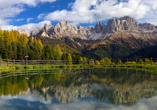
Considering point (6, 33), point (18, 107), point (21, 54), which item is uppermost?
point (6, 33)

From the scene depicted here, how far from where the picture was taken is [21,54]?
5597 cm

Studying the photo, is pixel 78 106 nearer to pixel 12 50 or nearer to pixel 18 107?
pixel 18 107

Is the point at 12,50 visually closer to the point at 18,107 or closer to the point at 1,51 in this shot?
the point at 1,51

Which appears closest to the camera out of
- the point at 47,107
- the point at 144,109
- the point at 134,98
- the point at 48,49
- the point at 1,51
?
the point at 144,109

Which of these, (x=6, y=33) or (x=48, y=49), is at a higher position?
(x=6, y=33)

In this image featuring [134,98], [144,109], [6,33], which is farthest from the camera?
[6,33]

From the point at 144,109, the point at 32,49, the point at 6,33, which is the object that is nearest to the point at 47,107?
the point at 144,109

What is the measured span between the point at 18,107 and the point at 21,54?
54917 millimetres

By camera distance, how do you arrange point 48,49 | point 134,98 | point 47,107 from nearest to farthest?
point 47,107 → point 134,98 → point 48,49

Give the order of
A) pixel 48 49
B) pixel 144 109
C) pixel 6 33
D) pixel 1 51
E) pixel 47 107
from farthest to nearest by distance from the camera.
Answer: pixel 48 49 < pixel 6 33 < pixel 1 51 < pixel 47 107 < pixel 144 109

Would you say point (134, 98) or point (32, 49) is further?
point (32, 49)

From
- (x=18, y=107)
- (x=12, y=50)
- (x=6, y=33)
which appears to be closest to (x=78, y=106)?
(x=18, y=107)

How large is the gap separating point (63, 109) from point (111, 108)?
1860 mm

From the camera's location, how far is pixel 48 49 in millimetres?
75938
